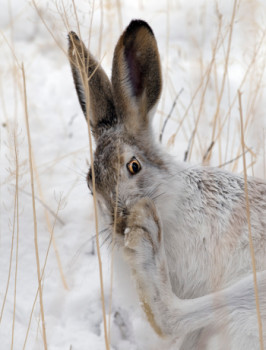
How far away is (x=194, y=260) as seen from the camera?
8.10 ft

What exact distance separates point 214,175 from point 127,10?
275cm

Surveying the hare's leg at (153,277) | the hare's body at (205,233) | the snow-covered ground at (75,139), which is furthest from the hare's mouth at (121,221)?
the snow-covered ground at (75,139)

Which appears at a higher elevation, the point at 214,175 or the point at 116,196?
the point at 214,175

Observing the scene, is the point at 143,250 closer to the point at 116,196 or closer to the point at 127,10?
the point at 116,196

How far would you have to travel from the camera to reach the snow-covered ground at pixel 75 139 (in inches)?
111

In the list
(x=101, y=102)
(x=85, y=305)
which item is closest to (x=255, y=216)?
(x=101, y=102)

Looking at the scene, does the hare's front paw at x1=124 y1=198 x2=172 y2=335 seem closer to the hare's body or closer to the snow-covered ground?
the hare's body

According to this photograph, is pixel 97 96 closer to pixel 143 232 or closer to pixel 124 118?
pixel 124 118

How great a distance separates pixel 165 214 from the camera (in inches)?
95.8

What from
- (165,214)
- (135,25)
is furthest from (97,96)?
(165,214)

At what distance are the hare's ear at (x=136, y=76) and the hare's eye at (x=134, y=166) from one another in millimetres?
237

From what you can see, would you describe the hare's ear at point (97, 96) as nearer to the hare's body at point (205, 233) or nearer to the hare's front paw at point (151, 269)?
the hare's body at point (205, 233)

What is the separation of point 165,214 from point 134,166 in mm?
264

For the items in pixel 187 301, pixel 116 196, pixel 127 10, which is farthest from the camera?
pixel 127 10
